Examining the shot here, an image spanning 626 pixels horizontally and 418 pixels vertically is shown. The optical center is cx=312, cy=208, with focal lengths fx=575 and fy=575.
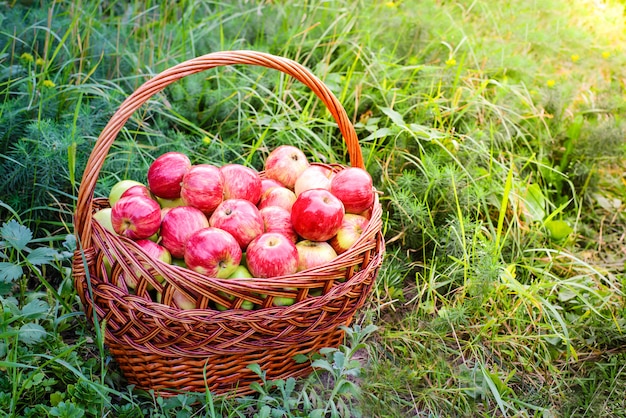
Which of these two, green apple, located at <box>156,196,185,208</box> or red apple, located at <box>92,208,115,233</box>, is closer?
red apple, located at <box>92,208,115,233</box>

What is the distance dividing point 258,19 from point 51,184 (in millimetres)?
1604

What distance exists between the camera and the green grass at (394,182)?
1.80 meters

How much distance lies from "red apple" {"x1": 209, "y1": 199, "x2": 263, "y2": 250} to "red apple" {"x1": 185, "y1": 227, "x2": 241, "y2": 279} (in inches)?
3.6

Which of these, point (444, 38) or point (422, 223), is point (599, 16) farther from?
point (422, 223)

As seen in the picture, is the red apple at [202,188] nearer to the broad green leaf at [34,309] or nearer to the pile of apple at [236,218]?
the pile of apple at [236,218]

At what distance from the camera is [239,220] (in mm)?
1722

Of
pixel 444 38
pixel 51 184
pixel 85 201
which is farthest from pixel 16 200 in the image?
pixel 444 38

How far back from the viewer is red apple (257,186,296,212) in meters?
1.93

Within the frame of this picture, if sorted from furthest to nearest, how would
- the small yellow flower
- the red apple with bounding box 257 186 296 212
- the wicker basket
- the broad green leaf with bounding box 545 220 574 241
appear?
1. the broad green leaf with bounding box 545 220 574 241
2. the small yellow flower
3. the red apple with bounding box 257 186 296 212
4. the wicker basket

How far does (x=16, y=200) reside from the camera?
2145 millimetres

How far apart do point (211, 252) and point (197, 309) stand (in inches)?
6.3

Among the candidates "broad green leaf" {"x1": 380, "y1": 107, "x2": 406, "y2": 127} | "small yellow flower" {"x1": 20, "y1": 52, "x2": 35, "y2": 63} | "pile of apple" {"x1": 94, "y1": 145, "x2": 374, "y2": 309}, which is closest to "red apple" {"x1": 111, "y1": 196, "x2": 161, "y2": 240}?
"pile of apple" {"x1": 94, "y1": 145, "x2": 374, "y2": 309}

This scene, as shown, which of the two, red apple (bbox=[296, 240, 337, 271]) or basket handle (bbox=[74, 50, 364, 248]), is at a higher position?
basket handle (bbox=[74, 50, 364, 248])

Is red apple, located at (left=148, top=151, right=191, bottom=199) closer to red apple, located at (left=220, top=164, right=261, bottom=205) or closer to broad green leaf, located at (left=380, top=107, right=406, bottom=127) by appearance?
red apple, located at (left=220, top=164, right=261, bottom=205)
